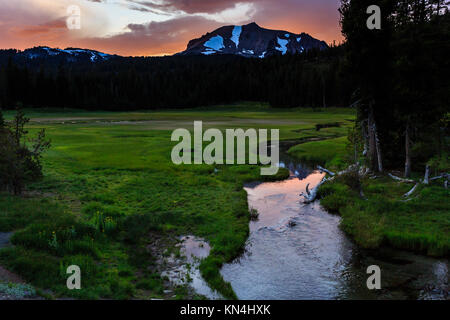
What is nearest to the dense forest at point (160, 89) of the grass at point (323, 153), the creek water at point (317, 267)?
the grass at point (323, 153)

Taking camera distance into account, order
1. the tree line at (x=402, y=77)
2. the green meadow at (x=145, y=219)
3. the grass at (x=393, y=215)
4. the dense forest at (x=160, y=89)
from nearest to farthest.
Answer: the green meadow at (x=145, y=219) < the grass at (x=393, y=215) < the tree line at (x=402, y=77) < the dense forest at (x=160, y=89)

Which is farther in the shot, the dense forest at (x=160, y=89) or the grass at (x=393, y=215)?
the dense forest at (x=160, y=89)

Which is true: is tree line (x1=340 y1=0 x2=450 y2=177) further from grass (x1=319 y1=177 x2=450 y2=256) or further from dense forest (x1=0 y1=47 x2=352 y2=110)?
dense forest (x1=0 y1=47 x2=352 y2=110)

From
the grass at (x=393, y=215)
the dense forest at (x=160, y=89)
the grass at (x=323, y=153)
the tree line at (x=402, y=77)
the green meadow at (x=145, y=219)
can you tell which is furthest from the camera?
the dense forest at (x=160, y=89)

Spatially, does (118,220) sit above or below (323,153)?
below

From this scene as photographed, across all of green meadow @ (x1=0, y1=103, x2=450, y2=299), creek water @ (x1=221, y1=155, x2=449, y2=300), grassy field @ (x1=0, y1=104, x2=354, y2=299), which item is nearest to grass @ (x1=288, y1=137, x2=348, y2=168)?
green meadow @ (x1=0, y1=103, x2=450, y2=299)

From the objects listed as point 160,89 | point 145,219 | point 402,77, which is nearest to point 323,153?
point 402,77

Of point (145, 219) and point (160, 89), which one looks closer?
point (145, 219)

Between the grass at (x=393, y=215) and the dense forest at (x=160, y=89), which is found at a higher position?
the dense forest at (x=160, y=89)

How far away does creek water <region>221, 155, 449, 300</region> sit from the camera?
1196 centimetres

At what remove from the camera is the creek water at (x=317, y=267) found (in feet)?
39.2

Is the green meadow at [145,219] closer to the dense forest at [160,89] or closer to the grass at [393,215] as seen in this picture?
the grass at [393,215]

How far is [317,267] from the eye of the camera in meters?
13.9

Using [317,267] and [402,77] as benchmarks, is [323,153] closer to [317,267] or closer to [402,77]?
[402,77]
